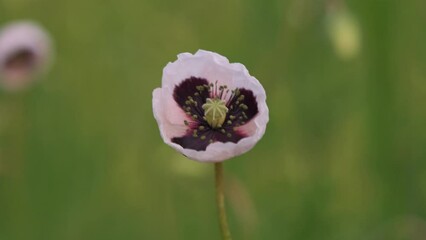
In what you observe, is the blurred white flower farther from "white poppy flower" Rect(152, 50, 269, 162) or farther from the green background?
"white poppy flower" Rect(152, 50, 269, 162)

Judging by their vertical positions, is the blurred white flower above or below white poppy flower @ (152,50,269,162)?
above

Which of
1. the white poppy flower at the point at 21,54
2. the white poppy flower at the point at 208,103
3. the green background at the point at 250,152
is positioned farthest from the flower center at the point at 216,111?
the white poppy flower at the point at 21,54

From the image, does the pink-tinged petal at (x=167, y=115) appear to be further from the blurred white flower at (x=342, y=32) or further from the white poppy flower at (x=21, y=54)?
the white poppy flower at (x=21, y=54)

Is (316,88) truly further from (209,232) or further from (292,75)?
(209,232)

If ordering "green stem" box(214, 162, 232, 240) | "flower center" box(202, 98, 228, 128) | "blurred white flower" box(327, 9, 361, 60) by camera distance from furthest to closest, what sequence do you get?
"blurred white flower" box(327, 9, 361, 60) → "flower center" box(202, 98, 228, 128) → "green stem" box(214, 162, 232, 240)

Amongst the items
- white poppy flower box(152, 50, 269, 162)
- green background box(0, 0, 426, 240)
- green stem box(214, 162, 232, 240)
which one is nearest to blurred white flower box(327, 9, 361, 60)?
green background box(0, 0, 426, 240)

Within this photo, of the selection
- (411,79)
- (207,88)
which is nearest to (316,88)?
(411,79)
